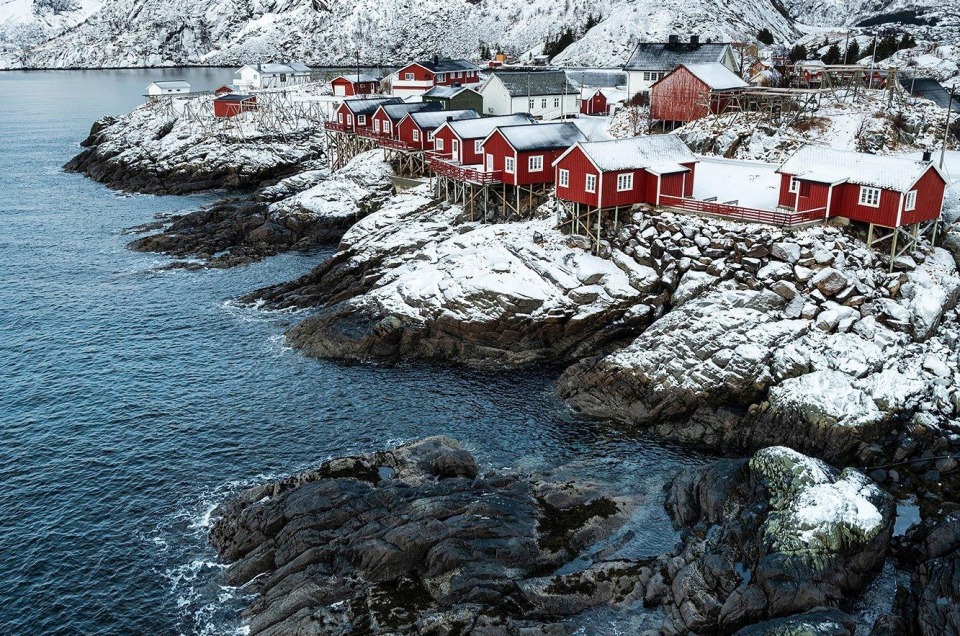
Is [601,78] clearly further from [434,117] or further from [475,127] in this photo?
[475,127]

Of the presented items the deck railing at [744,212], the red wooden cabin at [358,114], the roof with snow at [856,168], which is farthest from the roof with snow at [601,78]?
the roof with snow at [856,168]

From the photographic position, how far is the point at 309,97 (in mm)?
123750

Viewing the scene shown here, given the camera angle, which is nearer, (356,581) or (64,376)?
(356,581)

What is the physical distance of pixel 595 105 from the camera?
294ft

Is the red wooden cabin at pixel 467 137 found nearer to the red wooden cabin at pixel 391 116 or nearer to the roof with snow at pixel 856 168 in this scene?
the red wooden cabin at pixel 391 116

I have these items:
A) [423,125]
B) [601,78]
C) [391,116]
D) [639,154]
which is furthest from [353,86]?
[639,154]

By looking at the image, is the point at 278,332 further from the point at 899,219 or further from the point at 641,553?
the point at 899,219

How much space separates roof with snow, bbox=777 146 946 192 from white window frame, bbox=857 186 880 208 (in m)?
0.28

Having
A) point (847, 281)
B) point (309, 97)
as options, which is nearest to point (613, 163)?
point (847, 281)

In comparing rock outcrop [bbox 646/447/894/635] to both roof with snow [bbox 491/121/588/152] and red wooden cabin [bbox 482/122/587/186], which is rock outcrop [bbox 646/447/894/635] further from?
roof with snow [bbox 491/121/588/152]

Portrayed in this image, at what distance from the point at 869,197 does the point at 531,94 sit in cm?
5177

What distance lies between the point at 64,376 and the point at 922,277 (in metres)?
48.3

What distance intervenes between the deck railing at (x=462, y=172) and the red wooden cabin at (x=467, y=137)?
1.04m

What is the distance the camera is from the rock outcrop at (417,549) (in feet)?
83.5
